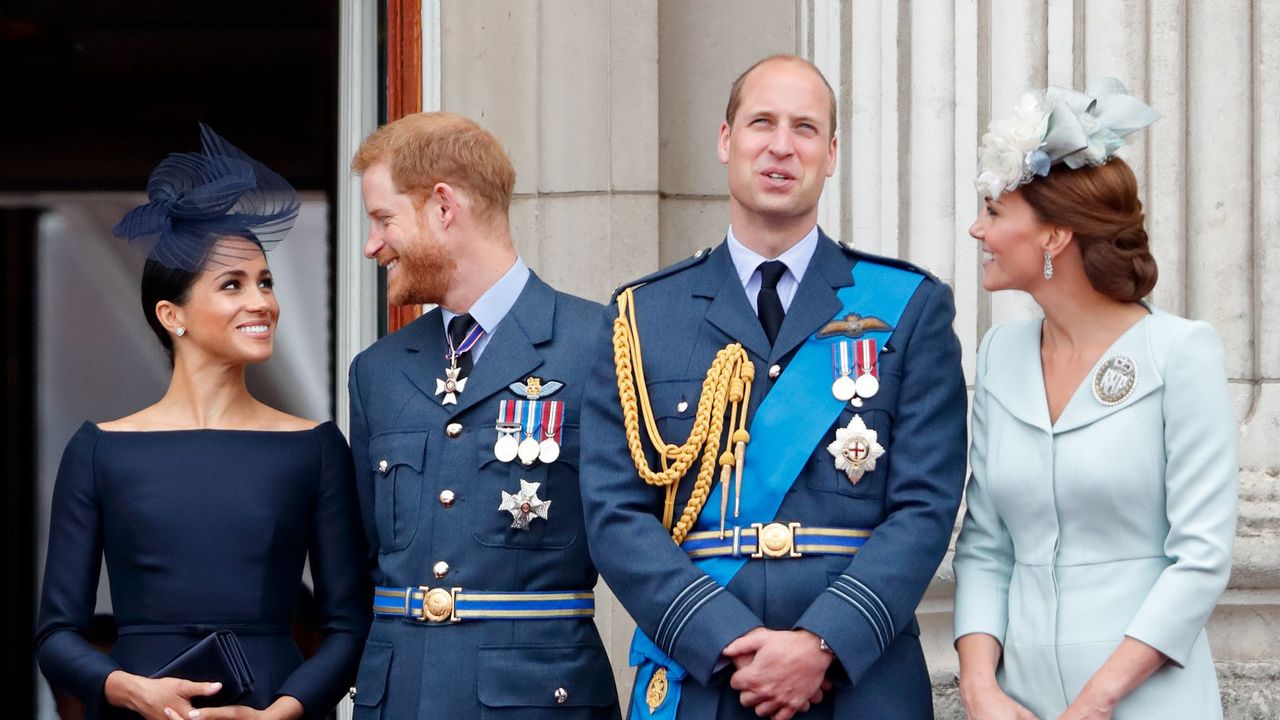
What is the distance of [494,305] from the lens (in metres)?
3.89

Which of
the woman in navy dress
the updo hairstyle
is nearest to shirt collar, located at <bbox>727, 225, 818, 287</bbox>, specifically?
the updo hairstyle

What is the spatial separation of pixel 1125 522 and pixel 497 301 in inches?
54.0

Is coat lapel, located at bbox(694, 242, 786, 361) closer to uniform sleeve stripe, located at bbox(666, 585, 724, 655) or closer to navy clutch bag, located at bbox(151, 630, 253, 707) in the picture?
uniform sleeve stripe, located at bbox(666, 585, 724, 655)

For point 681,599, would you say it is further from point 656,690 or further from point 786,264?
point 786,264

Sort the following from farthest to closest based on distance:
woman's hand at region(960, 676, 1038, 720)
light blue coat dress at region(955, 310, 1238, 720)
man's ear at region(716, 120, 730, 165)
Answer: man's ear at region(716, 120, 730, 165) → woman's hand at region(960, 676, 1038, 720) → light blue coat dress at region(955, 310, 1238, 720)

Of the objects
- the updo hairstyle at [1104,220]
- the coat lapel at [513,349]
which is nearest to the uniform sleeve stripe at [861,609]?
the updo hairstyle at [1104,220]

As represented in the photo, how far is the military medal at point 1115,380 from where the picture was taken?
3195mm

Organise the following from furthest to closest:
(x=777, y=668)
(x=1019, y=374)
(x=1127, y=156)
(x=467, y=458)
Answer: (x=1127, y=156) < (x=467, y=458) < (x=1019, y=374) < (x=777, y=668)

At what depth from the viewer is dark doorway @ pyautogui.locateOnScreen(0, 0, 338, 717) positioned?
26.5 feet

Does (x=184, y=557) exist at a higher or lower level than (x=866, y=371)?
lower

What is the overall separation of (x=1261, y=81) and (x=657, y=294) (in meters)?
1.85

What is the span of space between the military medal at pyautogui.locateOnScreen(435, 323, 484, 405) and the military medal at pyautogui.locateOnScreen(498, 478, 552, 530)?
246mm

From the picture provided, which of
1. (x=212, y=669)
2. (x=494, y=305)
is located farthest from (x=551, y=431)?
(x=212, y=669)

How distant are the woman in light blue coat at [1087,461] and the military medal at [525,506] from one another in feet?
2.66
